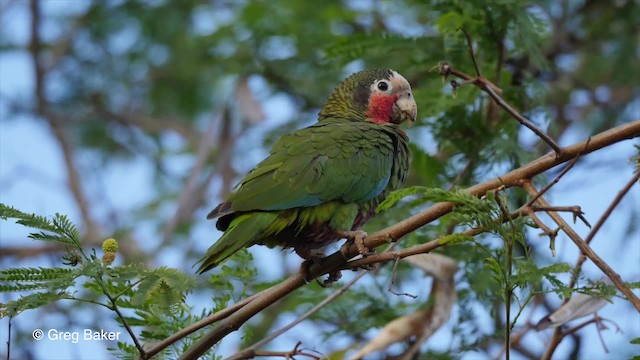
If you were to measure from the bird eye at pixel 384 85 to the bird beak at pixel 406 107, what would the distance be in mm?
75

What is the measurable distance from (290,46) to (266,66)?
11.8 inches

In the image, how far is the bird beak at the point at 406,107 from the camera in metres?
3.89

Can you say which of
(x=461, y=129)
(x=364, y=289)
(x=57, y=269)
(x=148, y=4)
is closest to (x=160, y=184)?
(x=148, y=4)

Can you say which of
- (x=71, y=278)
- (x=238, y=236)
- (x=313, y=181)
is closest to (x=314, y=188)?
(x=313, y=181)

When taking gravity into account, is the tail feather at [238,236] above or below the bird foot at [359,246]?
above

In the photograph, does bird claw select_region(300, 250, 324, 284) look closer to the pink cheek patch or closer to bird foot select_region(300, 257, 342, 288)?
bird foot select_region(300, 257, 342, 288)

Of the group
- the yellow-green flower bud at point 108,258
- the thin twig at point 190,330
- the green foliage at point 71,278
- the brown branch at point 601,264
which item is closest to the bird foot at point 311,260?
the thin twig at point 190,330

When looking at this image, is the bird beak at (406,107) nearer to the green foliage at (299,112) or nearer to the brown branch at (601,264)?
the green foliage at (299,112)

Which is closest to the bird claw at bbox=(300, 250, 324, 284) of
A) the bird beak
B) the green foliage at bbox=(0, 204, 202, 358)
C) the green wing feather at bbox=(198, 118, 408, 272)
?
the green wing feather at bbox=(198, 118, 408, 272)

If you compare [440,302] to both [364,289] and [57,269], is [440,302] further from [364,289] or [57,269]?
[57,269]

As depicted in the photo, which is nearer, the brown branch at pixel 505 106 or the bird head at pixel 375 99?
the brown branch at pixel 505 106

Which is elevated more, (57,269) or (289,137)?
(289,137)

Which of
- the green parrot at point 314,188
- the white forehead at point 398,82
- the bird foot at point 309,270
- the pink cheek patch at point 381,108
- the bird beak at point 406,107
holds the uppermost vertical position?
the white forehead at point 398,82

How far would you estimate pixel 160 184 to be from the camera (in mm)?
8391
